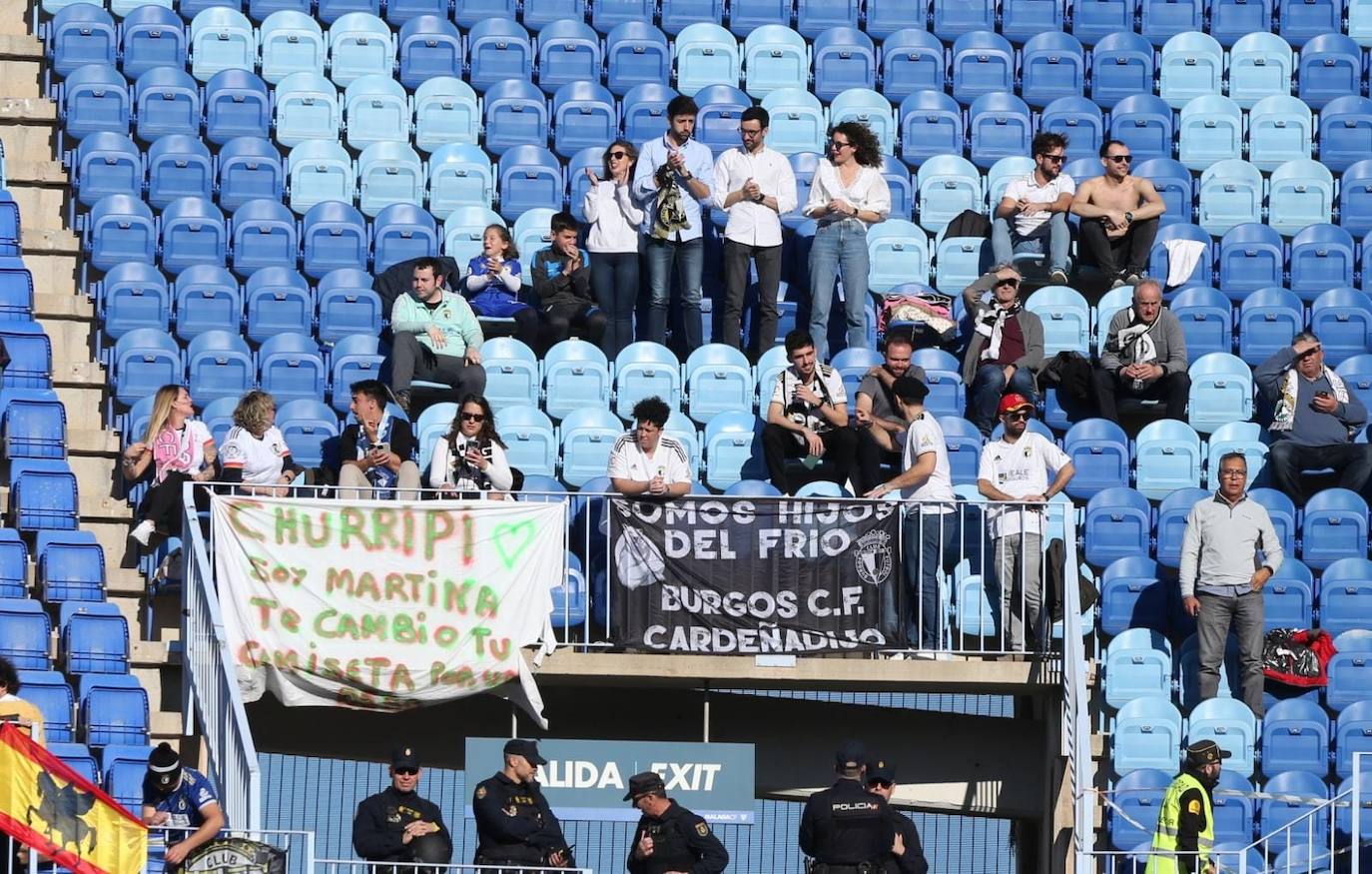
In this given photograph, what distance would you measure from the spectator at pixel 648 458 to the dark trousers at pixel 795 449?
77 centimetres

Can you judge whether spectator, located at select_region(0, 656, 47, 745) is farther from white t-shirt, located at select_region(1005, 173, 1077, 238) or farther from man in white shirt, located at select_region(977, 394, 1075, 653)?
white t-shirt, located at select_region(1005, 173, 1077, 238)

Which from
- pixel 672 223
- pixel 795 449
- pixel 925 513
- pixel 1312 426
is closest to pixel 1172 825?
pixel 925 513

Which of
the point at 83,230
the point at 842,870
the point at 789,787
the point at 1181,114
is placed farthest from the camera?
the point at 1181,114

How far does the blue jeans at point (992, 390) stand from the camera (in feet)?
54.6

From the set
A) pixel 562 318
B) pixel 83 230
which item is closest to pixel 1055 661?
pixel 562 318

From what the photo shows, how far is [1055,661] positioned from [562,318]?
4.02 meters

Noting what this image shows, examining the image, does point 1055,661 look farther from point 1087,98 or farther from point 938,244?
point 1087,98

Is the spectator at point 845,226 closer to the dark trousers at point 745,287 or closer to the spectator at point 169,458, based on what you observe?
the dark trousers at point 745,287

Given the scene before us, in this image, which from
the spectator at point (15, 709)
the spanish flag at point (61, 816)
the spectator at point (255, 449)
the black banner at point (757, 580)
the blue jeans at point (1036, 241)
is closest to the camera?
the spanish flag at point (61, 816)

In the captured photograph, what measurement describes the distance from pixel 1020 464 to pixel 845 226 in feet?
8.07

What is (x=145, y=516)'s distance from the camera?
1524 cm

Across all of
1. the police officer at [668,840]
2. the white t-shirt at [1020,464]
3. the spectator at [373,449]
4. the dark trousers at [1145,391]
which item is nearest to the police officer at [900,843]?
the police officer at [668,840]

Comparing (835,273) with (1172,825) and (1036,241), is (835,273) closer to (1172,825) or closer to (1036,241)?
(1036,241)

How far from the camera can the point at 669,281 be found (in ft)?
57.0
